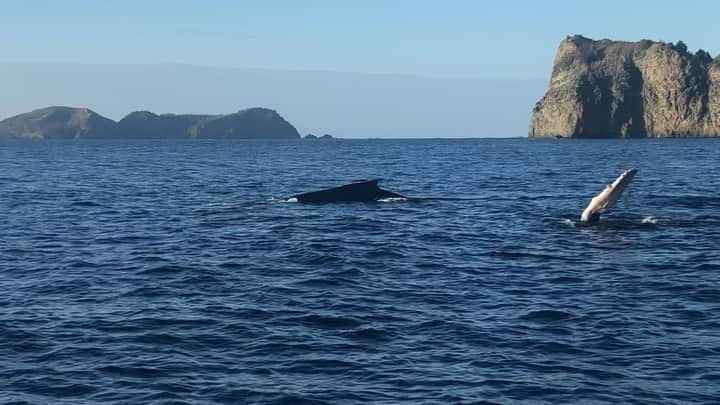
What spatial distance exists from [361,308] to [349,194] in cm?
2115

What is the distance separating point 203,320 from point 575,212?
21.7 meters

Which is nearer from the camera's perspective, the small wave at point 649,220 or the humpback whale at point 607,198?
the humpback whale at point 607,198

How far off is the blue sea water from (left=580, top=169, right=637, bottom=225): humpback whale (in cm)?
64

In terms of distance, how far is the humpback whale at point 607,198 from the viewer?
26719 mm

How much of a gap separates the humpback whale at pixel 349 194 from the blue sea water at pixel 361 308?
11.7 feet

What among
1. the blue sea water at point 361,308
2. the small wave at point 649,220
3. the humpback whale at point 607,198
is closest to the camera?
the blue sea water at point 361,308

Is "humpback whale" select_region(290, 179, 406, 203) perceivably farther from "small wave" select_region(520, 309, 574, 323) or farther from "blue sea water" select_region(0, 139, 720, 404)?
"small wave" select_region(520, 309, 574, 323)

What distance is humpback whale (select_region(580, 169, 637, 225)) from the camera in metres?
26.7

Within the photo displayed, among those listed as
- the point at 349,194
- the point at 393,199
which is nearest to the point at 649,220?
the point at 393,199

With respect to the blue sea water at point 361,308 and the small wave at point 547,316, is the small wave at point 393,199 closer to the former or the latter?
the blue sea water at point 361,308

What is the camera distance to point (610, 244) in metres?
25.2

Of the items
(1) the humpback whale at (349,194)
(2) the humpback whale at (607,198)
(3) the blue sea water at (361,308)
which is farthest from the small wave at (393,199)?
(2) the humpback whale at (607,198)

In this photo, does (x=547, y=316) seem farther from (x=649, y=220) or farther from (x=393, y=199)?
(x=393, y=199)

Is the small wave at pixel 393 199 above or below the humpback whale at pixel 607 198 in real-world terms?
below
